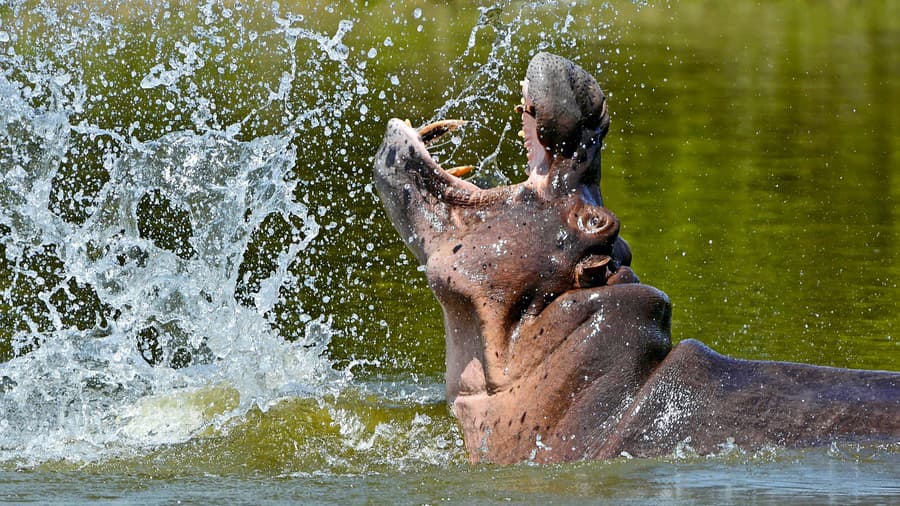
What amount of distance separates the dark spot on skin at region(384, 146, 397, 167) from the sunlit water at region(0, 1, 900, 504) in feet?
1.38

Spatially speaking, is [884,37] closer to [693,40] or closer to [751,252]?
[693,40]

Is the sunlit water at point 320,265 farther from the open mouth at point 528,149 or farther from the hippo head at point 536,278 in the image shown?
the open mouth at point 528,149

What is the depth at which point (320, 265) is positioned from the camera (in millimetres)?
8930

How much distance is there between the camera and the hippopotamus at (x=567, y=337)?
161 inches

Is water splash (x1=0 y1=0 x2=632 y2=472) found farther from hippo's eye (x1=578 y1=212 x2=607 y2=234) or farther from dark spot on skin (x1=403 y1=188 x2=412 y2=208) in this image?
hippo's eye (x1=578 y1=212 x2=607 y2=234)

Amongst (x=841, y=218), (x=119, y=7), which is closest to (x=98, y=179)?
(x=841, y=218)

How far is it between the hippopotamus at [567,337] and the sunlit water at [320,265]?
118mm

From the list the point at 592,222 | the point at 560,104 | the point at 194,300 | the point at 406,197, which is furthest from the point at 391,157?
the point at 194,300

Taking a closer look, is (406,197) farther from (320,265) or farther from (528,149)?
(320,265)

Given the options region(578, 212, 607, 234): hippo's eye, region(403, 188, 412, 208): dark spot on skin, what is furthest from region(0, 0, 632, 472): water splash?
region(578, 212, 607, 234): hippo's eye

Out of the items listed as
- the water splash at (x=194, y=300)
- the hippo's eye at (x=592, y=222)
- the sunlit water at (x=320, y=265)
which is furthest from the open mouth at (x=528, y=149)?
the water splash at (x=194, y=300)

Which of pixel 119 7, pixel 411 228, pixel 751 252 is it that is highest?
pixel 119 7

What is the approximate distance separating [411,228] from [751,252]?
567 cm

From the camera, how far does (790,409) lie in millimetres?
4082
